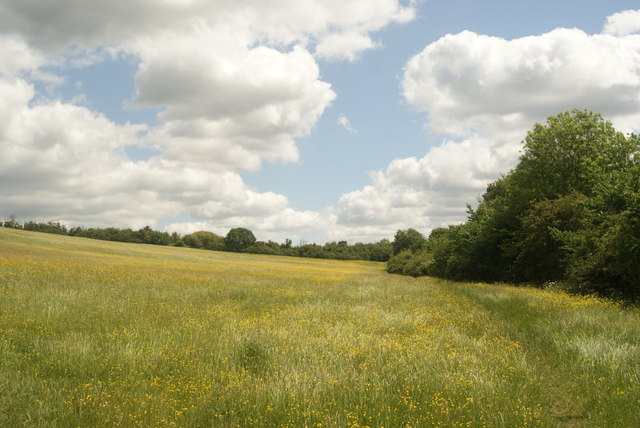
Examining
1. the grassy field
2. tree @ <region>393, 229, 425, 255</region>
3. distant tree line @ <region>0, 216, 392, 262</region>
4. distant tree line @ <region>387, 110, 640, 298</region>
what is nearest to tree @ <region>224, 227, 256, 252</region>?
distant tree line @ <region>0, 216, 392, 262</region>

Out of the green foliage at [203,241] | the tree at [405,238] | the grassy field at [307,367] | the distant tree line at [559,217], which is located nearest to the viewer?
the grassy field at [307,367]

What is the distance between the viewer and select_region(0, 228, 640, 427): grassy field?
19.0 feet

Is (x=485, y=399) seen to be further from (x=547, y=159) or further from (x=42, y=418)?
(x=547, y=159)

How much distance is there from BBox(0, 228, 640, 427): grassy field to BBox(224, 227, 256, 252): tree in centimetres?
11994

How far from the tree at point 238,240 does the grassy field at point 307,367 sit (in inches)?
4722

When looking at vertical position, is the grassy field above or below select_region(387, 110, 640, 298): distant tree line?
below

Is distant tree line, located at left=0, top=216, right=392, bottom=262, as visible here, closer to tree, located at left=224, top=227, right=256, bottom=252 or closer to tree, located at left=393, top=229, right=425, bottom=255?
tree, located at left=224, top=227, right=256, bottom=252

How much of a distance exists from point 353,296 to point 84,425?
15.8m

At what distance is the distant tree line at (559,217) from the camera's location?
20.0 metres

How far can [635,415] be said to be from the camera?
18.9 ft

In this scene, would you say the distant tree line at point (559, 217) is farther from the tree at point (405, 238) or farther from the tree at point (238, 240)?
the tree at point (238, 240)

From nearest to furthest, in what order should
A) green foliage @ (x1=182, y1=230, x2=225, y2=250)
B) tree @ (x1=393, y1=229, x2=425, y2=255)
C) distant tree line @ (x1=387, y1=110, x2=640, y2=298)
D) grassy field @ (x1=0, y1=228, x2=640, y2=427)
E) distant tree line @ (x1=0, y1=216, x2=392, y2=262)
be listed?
grassy field @ (x1=0, y1=228, x2=640, y2=427)
distant tree line @ (x1=387, y1=110, x2=640, y2=298)
tree @ (x1=393, y1=229, x2=425, y2=255)
distant tree line @ (x1=0, y1=216, x2=392, y2=262)
green foliage @ (x1=182, y1=230, x2=225, y2=250)

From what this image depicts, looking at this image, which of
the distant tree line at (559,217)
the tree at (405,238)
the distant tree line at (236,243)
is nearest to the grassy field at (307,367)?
the distant tree line at (559,217)

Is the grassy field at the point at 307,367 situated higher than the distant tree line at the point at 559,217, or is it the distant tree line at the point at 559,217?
the distant tree line at the point at 559,217
